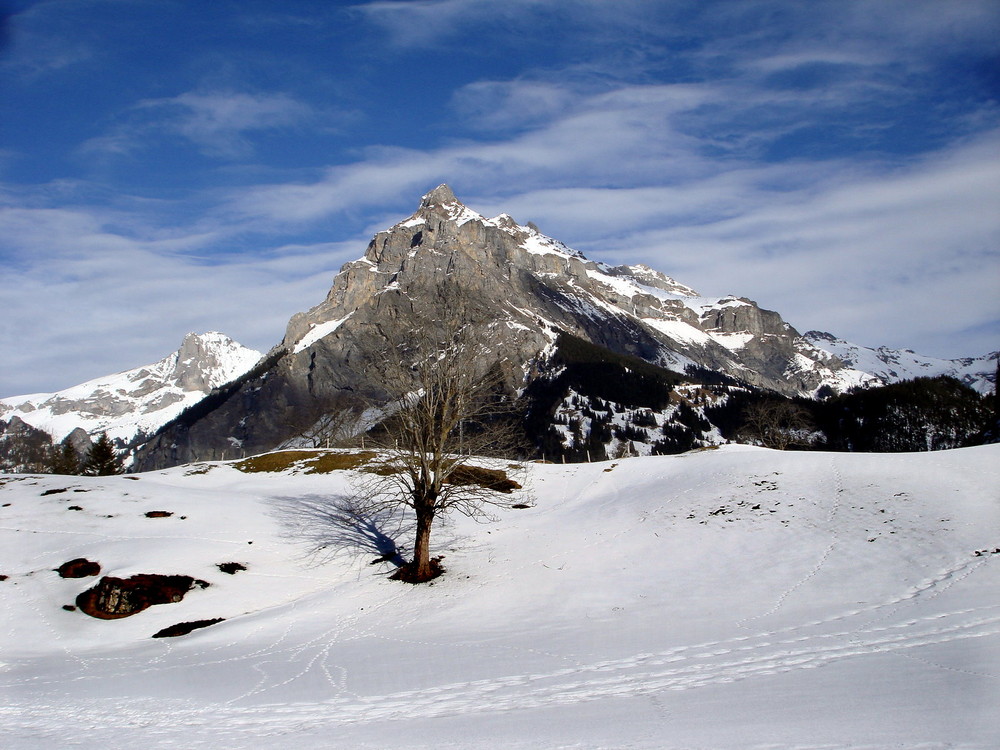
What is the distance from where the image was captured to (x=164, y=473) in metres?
45.8

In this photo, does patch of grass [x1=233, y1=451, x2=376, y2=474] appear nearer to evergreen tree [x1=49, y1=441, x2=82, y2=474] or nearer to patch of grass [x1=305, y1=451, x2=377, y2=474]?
patch of grass [x1=305, y1=451, x2=377, y2=474]

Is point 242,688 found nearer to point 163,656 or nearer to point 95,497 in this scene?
point 163,656

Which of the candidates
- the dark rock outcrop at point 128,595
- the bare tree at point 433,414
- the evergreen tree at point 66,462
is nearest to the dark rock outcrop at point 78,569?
the dark rock outcrop at point 128,595

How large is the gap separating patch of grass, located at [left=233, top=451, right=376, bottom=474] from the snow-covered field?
9.19 m

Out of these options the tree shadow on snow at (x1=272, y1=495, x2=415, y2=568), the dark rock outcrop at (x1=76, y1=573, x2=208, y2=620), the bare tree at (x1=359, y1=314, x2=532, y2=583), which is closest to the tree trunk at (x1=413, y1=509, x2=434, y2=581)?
the bare tree at (x1=359, y1=314, x2=532, y2=583)

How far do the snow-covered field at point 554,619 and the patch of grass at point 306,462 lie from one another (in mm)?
9189

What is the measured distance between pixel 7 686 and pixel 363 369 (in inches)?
543

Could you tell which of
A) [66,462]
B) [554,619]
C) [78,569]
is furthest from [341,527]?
[66,462]

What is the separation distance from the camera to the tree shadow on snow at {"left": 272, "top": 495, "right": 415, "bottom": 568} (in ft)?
90.5

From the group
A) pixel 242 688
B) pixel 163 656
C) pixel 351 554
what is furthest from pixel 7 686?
pixel 351 554

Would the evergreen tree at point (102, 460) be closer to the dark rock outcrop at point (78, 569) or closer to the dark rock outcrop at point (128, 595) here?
the dark rock outcrop at point (78, 569)

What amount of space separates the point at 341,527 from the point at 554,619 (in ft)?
50.1

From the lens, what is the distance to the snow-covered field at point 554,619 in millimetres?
9188

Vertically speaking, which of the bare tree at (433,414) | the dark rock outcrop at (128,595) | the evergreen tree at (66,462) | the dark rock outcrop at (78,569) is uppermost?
the bare tree at (433,414)
